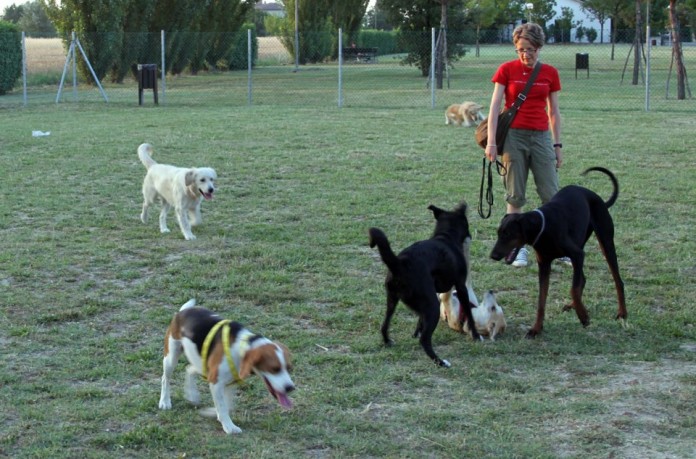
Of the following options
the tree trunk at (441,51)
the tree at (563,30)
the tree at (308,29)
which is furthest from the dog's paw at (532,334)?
the tree at (563,30)

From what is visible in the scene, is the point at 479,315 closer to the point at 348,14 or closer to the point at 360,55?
the point at 360,55

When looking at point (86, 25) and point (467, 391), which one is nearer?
point (467, 391)

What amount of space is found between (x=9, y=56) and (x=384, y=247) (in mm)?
22644

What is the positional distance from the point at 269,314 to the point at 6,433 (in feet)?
6.77

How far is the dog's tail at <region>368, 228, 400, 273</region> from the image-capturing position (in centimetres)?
456

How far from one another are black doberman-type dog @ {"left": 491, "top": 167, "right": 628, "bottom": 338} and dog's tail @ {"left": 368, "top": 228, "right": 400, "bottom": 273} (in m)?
0.66

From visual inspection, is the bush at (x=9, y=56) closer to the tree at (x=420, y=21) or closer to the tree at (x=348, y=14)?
the tree at (x=420, y=21)

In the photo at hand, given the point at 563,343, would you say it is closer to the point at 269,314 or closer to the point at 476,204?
→ the point at 269,314

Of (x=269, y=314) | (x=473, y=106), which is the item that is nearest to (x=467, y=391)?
(x=269, y=314)

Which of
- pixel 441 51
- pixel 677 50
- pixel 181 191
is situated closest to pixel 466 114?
pixel 677 50

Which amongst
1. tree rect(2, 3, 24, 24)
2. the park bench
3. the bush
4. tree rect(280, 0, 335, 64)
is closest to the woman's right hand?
the bush

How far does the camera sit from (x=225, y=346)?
12.2 ft

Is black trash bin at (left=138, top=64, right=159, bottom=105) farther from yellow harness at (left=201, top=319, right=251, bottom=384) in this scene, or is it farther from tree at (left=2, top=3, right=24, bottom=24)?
tree at (left=2, top=3, right=24, bottom=24)

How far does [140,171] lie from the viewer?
11.1 meters
